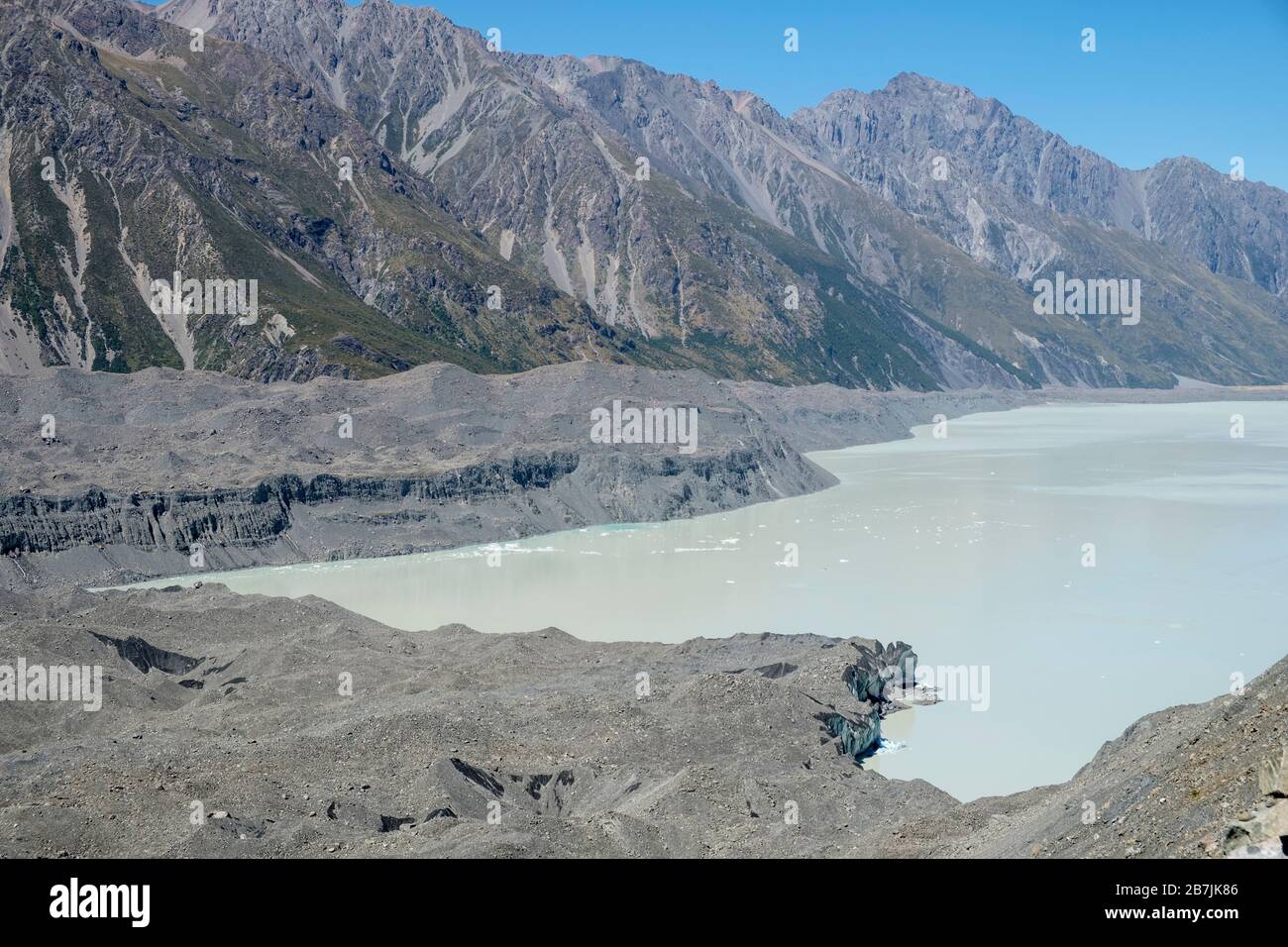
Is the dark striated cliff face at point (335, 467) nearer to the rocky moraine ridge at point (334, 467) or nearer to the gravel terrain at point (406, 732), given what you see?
the rocky moraine ridge at point (334, 467)

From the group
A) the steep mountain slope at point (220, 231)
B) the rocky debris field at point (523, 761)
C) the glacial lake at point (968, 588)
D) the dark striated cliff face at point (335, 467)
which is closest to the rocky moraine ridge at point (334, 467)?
the dark striated cliff face at point (335, 467)

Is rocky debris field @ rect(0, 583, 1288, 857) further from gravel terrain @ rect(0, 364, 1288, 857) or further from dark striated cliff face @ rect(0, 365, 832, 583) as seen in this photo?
dark striated cliff face @ rect(0, 365, 832, 583)

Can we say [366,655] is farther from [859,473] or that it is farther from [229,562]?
[859,473]
